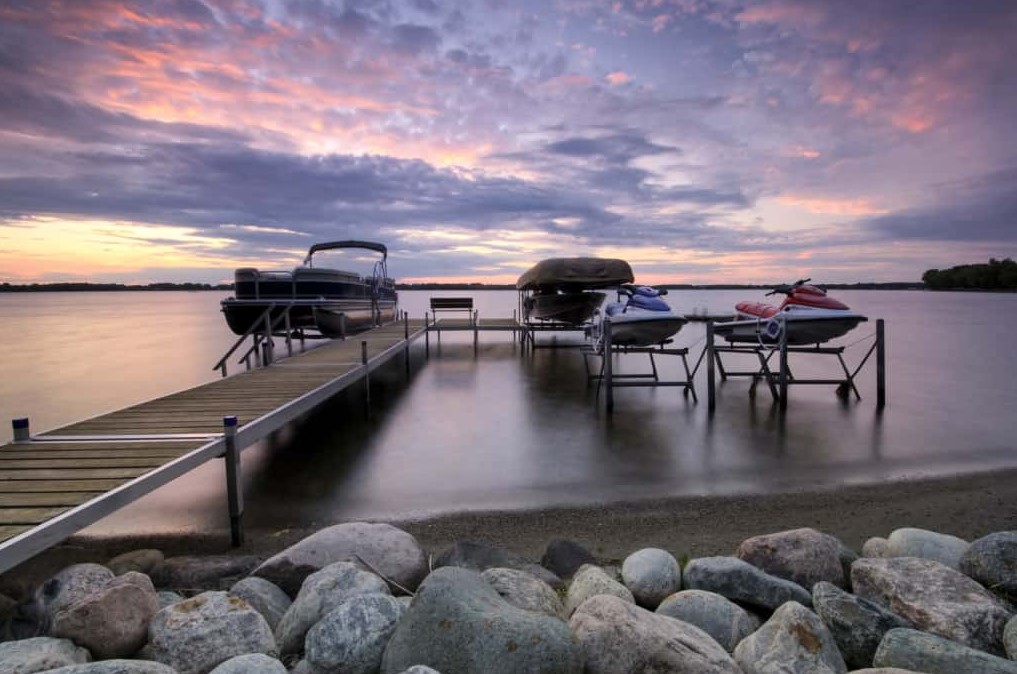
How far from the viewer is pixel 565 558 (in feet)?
14.4

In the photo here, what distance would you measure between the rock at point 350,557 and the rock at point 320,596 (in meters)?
0.45

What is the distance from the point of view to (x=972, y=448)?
27.4 ft

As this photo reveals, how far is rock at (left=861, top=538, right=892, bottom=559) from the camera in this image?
4.26 metres

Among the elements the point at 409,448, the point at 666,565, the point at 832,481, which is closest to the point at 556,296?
the point at 409,448

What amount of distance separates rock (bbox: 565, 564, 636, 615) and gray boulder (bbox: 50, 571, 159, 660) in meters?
2.41

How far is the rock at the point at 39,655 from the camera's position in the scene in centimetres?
265

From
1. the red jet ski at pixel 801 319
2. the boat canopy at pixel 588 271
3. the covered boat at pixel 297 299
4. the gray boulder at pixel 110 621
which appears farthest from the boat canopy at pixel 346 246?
the gray boulder at pixel 110 621

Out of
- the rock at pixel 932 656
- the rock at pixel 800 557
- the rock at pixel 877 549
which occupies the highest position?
the rock at pixel 932 656

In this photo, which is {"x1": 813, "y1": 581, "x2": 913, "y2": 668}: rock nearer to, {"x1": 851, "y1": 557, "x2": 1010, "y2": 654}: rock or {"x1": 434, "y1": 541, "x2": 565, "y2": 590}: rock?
{"x1": 851, "y1": 557, "x2": 1010, "y2": 654}: rock

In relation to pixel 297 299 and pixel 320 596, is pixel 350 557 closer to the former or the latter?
pixel 320 596

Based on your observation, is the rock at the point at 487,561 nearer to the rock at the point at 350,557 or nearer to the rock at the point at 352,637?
the rock at the point at 350,557

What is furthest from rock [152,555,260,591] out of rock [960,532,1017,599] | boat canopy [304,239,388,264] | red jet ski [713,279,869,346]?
boat canopy [304,239,388,264]

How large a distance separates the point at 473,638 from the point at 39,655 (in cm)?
214

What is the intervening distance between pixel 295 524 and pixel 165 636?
2.88 meters
